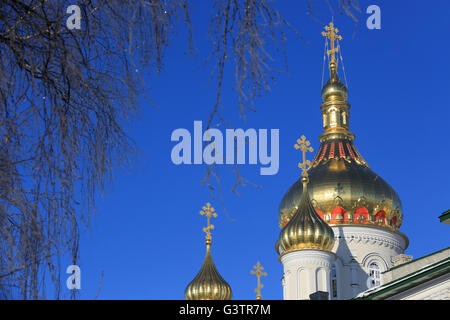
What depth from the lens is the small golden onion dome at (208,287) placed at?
121 ft

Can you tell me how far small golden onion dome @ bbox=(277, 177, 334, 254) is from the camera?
113ft

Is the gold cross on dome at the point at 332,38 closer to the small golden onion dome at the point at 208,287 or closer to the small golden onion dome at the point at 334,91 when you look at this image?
the small golden onion dome at the point at 334,91

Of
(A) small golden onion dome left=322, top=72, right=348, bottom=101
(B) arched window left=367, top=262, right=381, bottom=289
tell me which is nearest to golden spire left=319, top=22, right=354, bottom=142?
(A) small golden onion dome left=322, top=72, right=348, bottom=101

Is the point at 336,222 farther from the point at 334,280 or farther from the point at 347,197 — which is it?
the point at 334,280

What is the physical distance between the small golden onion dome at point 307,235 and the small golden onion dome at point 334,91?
9183 mm

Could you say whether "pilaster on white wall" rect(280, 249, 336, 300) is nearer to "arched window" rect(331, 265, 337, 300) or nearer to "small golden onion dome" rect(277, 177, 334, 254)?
"small golden onion dome" rect(277, 177, 334, 254)

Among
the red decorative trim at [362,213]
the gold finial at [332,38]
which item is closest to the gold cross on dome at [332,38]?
the gold finial at [332,38]

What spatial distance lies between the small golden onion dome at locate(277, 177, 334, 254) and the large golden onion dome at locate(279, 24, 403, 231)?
3.16 m

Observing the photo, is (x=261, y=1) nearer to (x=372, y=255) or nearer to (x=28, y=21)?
(x=28, y=21)

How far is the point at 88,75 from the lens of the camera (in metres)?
4.55
